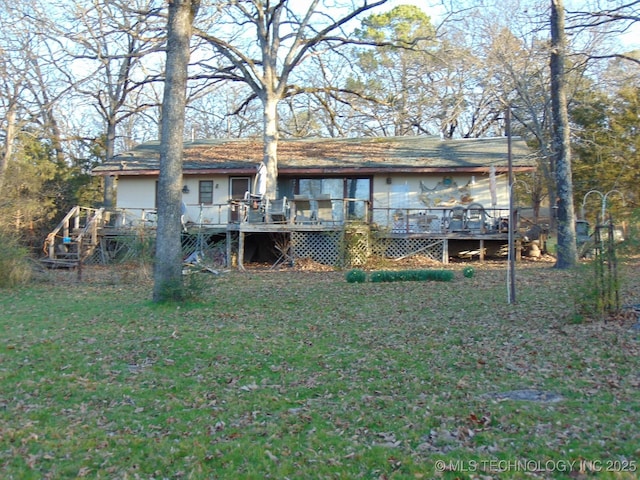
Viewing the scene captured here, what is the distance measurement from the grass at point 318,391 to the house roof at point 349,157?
9828 millimetres

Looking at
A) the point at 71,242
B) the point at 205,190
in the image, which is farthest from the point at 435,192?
the point at 71,242

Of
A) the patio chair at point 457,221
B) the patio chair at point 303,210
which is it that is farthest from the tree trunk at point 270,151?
the patio chair at point 457,221

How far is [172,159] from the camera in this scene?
12141 millimetres

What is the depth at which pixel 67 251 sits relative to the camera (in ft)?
63.8

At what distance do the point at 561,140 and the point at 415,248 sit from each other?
5.82 m

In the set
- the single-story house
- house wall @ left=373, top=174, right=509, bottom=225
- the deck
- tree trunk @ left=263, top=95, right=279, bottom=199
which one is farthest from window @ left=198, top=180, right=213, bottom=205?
house wall @ left=373, top=174, right=509, bottom=225

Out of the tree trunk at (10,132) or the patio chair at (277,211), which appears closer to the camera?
the patio chair at (277,211)

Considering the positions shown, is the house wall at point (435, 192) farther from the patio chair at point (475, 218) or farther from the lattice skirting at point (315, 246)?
the lattice skirting at point (315, 246)

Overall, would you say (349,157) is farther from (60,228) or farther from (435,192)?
(60,228)

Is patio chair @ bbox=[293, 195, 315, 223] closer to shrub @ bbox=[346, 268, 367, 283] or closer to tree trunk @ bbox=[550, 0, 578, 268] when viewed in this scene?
shrub @ bbox=[346, 268, 367, 283]

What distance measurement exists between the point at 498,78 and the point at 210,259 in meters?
17.6

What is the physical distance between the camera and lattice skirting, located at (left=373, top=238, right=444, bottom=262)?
19.5 metres

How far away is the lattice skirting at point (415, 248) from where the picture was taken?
63.9ft

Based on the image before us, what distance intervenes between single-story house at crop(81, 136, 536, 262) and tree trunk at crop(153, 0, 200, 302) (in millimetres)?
6482
